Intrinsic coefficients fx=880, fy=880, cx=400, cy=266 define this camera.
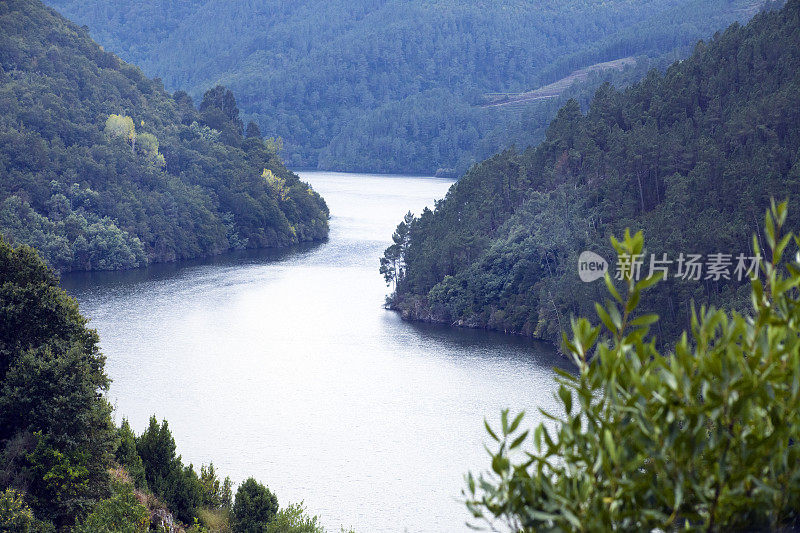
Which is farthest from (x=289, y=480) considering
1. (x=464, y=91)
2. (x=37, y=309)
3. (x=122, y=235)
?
(x=464, y=91)

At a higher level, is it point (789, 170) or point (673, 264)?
point (789, 170)

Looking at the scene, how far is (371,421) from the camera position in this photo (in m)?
35.8

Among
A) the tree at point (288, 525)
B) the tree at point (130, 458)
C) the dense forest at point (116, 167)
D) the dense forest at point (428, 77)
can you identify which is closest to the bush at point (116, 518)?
the tree at point (288, 525)

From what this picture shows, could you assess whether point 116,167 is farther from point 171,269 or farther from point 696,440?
point 696,440

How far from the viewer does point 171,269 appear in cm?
7112

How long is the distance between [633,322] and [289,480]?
26.0 metres

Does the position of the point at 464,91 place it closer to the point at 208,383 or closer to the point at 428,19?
the point at 428,19

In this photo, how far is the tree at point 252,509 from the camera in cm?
2158

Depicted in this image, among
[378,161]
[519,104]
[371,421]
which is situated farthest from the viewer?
[378,161]

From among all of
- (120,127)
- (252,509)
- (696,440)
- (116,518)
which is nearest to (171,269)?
(120,127)

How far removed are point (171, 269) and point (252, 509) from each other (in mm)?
52012

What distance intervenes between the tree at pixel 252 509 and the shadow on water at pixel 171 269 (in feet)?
132

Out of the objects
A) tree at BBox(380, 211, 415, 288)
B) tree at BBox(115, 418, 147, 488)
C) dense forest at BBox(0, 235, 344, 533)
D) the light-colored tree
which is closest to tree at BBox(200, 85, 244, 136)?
the light-colored tree

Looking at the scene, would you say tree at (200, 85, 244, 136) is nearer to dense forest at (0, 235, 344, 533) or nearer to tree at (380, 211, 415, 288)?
tree at (380, 211, 415, 288)
